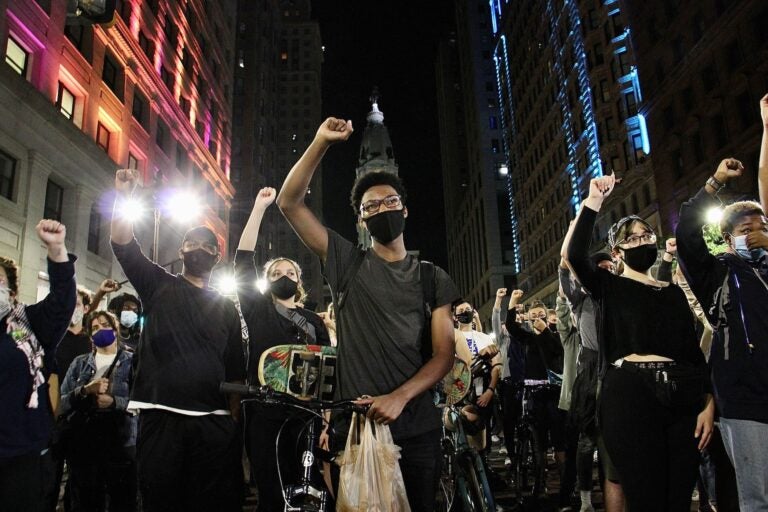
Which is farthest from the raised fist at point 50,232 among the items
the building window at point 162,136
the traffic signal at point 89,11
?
the building window at point 162,136

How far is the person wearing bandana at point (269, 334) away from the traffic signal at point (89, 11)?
13.8 feet

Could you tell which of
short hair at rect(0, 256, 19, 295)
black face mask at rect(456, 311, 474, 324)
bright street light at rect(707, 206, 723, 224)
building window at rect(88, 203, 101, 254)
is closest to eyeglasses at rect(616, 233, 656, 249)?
bright street light at rect(707, 206, 723, 224)

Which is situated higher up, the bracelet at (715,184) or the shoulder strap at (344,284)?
the bracelet at (715,184)

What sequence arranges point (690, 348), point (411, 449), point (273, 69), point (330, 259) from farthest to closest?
1. point (273, 69)
2. point (690, 348)
3. point (330, 259)
4. point (411, 449)

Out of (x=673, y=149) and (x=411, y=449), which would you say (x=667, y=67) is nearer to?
(x=673, y=149)

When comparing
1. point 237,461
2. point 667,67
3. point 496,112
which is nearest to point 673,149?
point 667,67

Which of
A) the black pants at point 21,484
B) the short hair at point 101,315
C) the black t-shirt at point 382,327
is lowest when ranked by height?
the black pants at point 21,484

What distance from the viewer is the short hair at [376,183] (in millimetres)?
2947

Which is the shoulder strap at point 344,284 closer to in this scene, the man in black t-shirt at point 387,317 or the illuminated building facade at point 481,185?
the man in black t-shirt at point 387,317

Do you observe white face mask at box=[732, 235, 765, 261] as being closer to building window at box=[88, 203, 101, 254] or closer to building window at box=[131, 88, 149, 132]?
building window at box=[88, 203, 101, 254]

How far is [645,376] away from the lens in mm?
3422

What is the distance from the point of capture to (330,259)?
2836mm

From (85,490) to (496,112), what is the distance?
311 feet

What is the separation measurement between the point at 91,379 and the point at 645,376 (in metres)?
5.09
